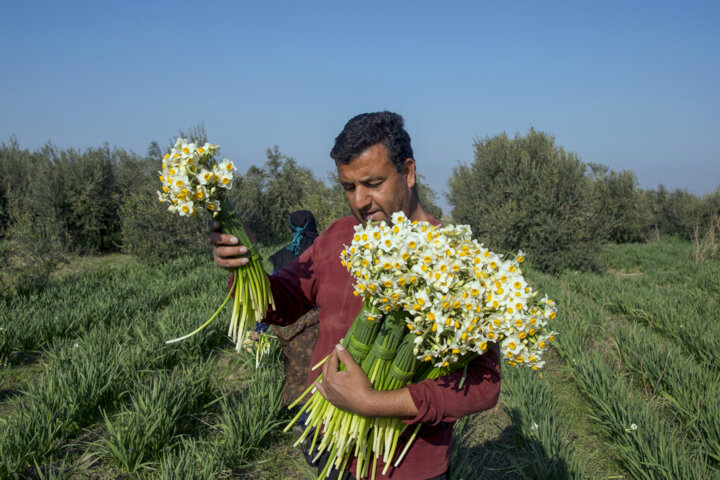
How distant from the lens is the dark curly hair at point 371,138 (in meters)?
1.72

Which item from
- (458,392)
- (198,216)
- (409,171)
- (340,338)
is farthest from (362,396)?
(198,216)

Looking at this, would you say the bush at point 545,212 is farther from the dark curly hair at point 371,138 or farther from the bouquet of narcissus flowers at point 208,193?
the bouquet of narcissus flowers at point 208,193

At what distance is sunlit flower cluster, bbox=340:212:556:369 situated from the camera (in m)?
1.23

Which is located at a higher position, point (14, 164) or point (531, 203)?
point (14, 164)

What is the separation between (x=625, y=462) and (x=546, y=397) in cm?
85

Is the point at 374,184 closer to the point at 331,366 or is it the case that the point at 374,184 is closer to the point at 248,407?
the point at 331,366

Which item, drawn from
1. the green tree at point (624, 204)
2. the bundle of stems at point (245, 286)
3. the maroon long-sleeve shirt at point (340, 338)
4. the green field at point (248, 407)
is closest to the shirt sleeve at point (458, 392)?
the maroon long-sleeve shirt at point (340, 338)

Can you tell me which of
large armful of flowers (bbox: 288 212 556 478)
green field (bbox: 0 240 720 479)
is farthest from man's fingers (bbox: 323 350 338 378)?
green field (bbox: 0 240 720 479)

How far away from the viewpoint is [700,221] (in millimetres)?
22828

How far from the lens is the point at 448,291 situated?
49.4 inches

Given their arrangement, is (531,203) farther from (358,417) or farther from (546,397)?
(358,417)

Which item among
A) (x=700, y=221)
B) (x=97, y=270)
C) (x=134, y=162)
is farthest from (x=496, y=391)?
(x=700, y=221)

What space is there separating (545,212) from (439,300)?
1298 cm

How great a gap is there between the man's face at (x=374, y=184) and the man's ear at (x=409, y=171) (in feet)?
0.12
